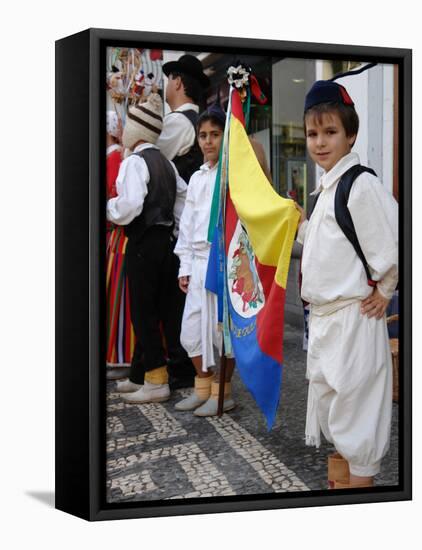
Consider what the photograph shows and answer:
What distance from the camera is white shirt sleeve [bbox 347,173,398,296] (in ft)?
19.2

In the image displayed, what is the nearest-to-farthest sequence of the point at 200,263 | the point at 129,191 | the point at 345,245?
the point at 129,191
the point at 345,245
the point at 200,263

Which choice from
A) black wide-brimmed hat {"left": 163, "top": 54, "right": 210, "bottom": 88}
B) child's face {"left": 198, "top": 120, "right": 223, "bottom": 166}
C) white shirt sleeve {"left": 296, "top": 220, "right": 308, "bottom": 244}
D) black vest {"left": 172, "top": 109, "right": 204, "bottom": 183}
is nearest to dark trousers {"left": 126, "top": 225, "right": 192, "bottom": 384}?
black vest {"left": 172, "top": 109, "right": 204, "bottom": 183}

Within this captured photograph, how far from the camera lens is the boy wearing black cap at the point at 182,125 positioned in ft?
19.0

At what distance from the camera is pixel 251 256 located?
236 inches

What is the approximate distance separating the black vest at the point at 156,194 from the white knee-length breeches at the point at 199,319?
285 mm

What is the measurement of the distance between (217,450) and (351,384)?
2.44ft

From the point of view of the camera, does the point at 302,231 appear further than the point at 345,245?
Yes

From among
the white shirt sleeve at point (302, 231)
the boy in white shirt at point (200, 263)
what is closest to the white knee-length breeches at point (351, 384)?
the white shirt sleeve at point (302, 231)

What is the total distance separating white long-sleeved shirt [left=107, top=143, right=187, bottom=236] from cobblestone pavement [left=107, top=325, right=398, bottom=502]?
2.68 feet

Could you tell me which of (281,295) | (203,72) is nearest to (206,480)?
(281,295)

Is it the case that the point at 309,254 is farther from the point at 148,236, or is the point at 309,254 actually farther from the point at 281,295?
the point at 148,236

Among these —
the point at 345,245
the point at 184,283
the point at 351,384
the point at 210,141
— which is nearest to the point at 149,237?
the point at 184,283

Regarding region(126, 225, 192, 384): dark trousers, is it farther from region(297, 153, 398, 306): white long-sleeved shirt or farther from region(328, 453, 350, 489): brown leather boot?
region(328, 453, 350, 489): brown leather boot

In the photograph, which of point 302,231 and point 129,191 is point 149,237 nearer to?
point 129,191
